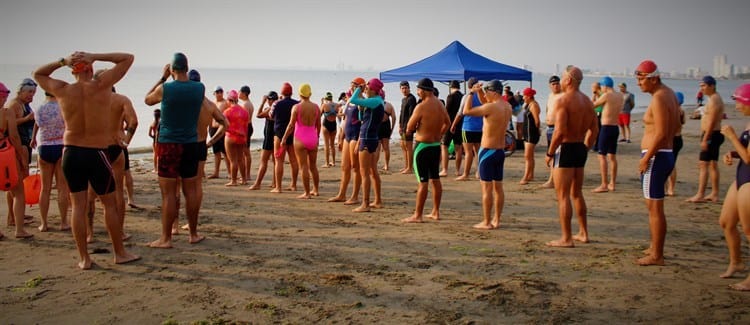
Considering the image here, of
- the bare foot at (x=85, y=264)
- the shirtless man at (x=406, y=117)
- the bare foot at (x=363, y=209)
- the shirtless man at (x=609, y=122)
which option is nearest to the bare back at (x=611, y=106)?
the shirtless man at (x=609, y=122)

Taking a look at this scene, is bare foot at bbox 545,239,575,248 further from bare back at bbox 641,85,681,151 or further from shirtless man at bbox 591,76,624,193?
shirtless man at bbox 591,76,624,193

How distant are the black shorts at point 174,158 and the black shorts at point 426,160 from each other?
289 cm

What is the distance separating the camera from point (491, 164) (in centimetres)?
753

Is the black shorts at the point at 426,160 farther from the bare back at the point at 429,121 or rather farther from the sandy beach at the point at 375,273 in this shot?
the sandy beach at the point at 375,273

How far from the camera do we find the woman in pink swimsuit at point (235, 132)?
10.8 metres

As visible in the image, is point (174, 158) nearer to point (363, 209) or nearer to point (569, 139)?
point (363, 209)

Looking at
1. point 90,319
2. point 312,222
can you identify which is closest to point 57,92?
point 90,319

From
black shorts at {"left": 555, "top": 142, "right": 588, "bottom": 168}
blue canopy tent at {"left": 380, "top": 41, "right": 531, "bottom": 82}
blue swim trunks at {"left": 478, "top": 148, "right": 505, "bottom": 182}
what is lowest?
blue swim trunks at {"left": 478, "top": 148, "right": 505, "bottom": 182}

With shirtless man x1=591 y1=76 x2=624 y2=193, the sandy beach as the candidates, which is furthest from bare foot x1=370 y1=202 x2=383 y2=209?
shirtless man x1=591 y1=76 x2=624 y2=193

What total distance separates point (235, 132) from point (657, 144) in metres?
7.23

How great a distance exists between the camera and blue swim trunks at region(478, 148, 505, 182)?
753cm

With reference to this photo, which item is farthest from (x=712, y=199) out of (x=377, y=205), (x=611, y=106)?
(x=377, y=205)

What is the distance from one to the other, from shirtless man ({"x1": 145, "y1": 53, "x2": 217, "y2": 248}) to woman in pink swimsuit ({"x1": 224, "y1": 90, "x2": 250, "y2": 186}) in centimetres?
439

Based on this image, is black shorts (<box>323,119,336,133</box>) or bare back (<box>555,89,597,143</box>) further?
black shorts (<box>323,119,336,133</box>)
